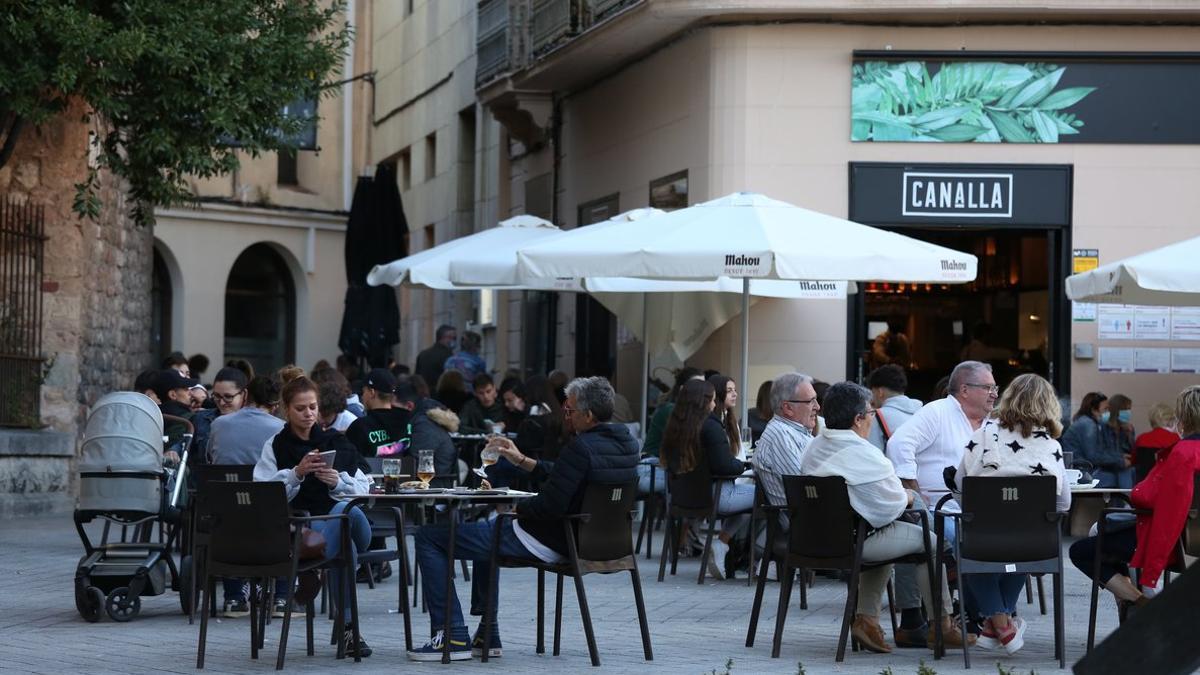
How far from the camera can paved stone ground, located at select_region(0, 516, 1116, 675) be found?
8875 millimetres

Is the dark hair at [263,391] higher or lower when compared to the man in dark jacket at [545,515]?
higher

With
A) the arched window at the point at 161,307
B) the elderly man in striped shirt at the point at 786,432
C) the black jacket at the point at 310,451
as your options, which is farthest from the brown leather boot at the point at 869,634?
the arched window at the point at 161,307

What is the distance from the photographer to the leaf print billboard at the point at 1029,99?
60.2 ft

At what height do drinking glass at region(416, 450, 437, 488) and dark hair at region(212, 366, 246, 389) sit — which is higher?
dark hair at region(212, 366, 246, 389)

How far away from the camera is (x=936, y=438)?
404 inches

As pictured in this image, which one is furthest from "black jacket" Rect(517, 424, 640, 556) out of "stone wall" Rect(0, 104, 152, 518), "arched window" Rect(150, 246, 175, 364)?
"arched window" Rect(150, 246, 175, 364)

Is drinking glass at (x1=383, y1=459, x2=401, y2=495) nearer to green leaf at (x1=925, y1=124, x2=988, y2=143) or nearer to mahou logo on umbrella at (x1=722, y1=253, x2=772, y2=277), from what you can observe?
mahou logo on umbrella at (x1=722, y1=253, x2=772, y2=277)

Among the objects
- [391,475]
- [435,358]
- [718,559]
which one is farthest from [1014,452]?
[435,358]

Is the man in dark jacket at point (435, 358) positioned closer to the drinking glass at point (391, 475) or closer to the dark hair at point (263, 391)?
the dark hair at point (263, 391)

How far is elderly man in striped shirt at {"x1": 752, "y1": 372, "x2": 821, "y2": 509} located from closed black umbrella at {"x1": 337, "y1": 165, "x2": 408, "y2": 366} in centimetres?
1361

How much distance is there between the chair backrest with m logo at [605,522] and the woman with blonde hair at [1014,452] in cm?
170

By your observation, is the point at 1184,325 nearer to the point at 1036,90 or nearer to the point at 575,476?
the point at 1036,90

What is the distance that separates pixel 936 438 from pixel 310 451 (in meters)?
3.28

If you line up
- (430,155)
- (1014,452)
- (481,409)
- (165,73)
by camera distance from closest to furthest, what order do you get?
(1014,452) < (165,73) < (481,409) < (430,155)
